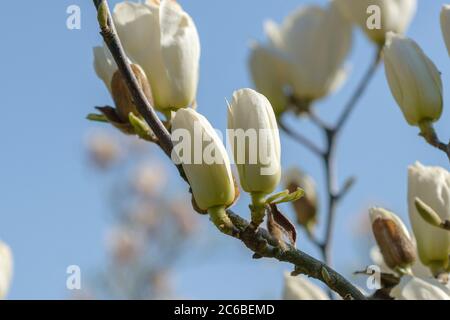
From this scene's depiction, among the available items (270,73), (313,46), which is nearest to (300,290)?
(270,73)

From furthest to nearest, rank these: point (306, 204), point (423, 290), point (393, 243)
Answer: point (306, 204) < point (393, 243) < point (423, 290)

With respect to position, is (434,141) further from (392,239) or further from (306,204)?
(306,204)

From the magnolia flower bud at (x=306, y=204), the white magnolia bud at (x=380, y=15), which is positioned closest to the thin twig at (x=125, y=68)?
the white magnolia bud at (x=380, y=15)

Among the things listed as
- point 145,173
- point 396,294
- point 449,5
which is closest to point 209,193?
point 396,294

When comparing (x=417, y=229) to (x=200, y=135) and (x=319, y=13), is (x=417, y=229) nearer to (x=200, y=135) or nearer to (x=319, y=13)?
(x=200, y=135)

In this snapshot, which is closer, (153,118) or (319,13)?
(153,118)

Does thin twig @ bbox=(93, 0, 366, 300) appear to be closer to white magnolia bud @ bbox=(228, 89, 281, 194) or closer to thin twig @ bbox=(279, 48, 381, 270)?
white magnolia bud @ bbox=(228, 89, 281, 194)

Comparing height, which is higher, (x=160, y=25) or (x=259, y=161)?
(x=160, y=25)
